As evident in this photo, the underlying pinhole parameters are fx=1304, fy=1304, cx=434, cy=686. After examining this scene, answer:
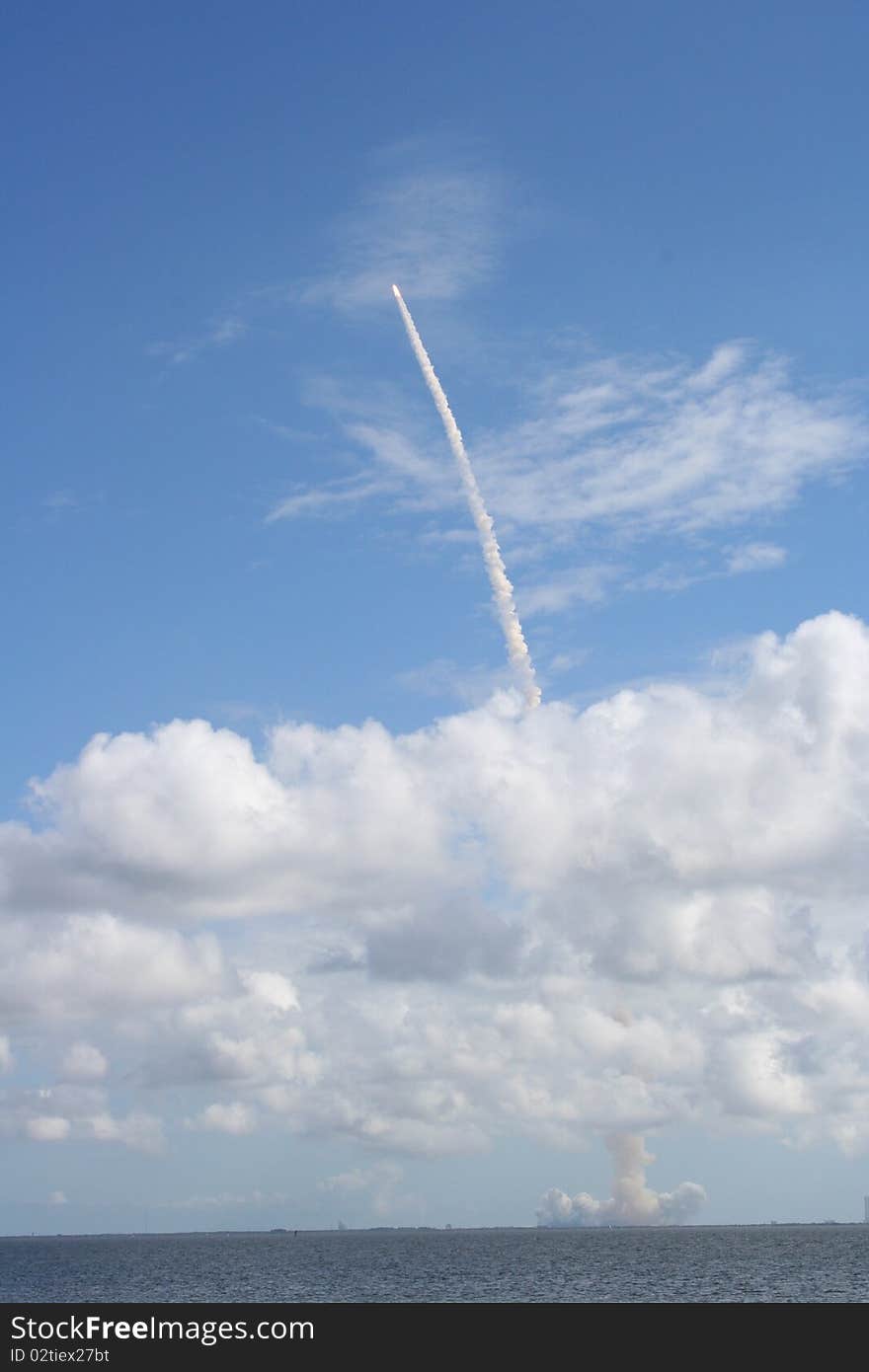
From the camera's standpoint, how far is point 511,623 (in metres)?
162

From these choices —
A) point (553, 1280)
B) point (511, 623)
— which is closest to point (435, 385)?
point (511, 623)

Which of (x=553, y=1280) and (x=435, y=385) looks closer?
(x=435, y=385)

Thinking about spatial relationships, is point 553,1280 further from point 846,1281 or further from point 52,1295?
point 52,1295
